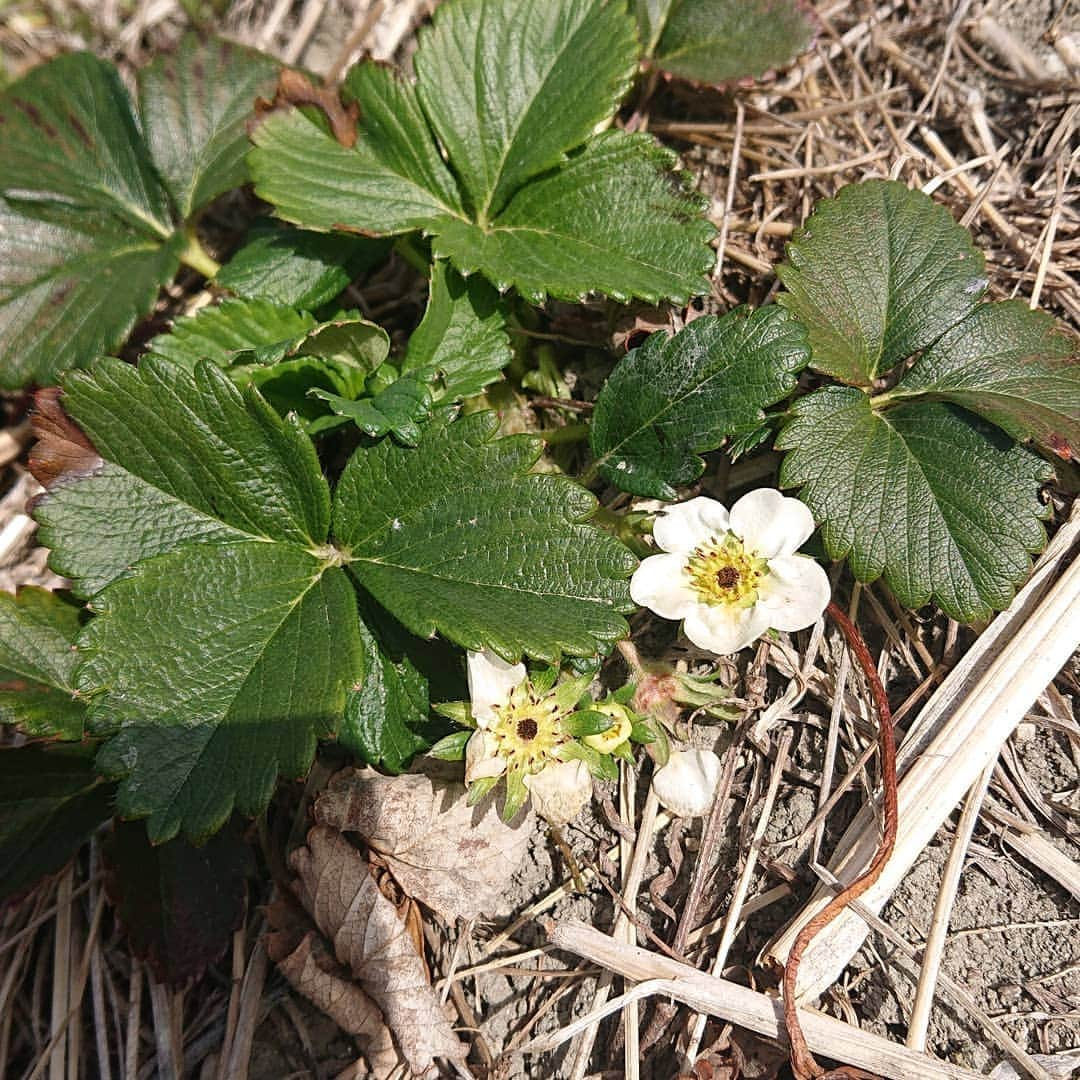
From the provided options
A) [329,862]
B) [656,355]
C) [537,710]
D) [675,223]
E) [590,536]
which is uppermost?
[675,223]

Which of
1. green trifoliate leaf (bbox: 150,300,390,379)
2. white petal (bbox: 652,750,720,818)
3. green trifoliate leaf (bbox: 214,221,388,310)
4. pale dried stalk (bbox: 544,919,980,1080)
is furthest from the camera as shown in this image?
green trifoliate leaf (bbox: 214,221,388,310)

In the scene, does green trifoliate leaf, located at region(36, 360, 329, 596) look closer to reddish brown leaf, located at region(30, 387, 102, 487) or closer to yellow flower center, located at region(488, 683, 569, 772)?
reddish brown leaf, located at region(30, 387, 102, 487)

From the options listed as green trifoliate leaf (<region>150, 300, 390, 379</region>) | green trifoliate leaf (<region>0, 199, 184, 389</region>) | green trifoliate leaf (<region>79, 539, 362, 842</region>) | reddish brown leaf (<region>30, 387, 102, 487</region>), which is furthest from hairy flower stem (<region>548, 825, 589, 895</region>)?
green trifoliate leaf (<region>0, 199, 184, 389</region>)

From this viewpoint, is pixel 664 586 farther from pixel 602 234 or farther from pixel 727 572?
pixel 602 234

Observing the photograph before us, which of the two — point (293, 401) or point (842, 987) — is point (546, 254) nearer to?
point (293, 401)

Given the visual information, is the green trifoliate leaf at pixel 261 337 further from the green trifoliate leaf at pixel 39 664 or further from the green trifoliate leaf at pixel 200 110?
the green trifoliate leaf at pixel 39 664

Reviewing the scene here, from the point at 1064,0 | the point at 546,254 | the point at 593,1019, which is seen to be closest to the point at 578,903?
the point at 593,1019

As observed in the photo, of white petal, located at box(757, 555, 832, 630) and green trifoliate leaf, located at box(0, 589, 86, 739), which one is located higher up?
green trifoliate leaf, located at box(0, 589, 86, 739)

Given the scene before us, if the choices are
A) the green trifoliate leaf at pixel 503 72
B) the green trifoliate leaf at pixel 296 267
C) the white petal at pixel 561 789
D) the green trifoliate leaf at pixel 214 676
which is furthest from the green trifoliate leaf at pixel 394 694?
the green trifoliate leaf at pixel 503 72
